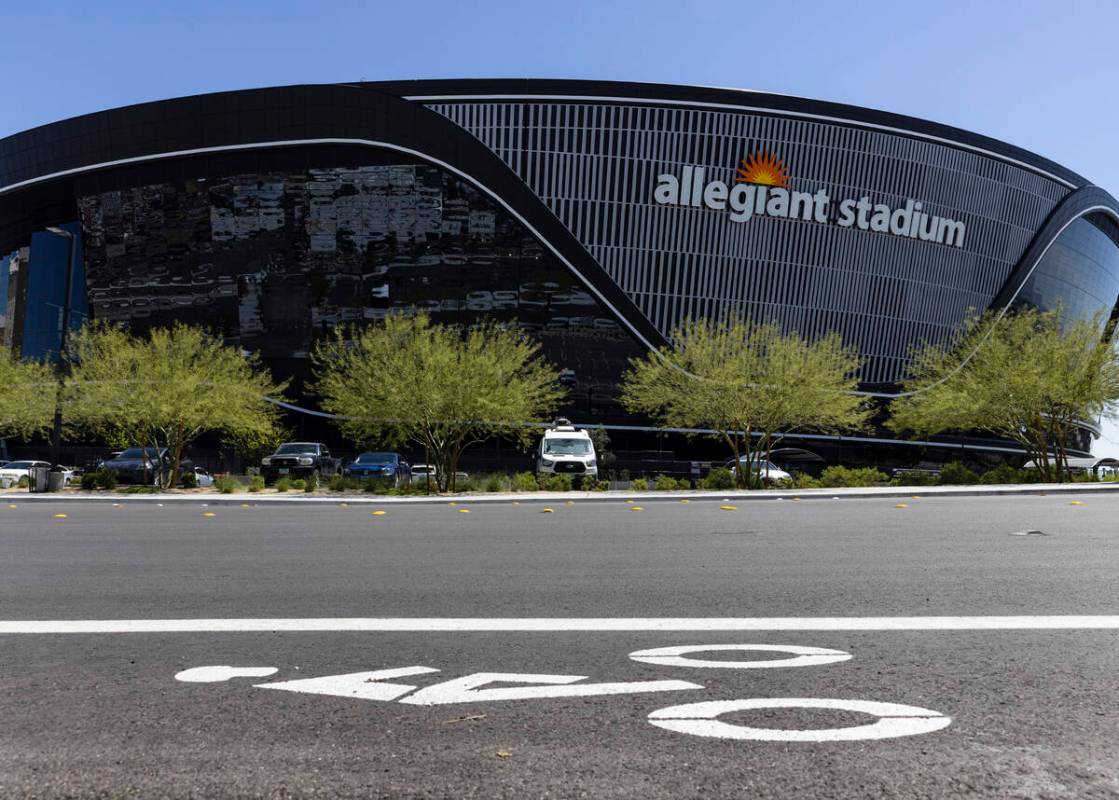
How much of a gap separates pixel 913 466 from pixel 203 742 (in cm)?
5452

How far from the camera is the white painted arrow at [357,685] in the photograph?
3861 mm

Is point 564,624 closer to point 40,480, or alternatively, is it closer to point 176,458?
point 40,480

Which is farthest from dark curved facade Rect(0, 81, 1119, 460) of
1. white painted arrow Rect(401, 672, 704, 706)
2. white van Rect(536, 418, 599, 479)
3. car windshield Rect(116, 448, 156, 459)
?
white painted arrow Rect(401, 672, 704, 706)

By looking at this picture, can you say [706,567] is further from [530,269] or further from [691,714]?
[530,269]

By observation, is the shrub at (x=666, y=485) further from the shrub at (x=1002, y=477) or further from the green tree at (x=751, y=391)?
the shrub at (x=1002, y=477)

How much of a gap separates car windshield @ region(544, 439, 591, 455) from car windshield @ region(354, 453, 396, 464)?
19.6ft

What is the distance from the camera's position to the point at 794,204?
52.0 meters

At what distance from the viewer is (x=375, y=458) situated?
3088 cm

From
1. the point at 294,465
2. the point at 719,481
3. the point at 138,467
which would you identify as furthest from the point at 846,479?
the point at 138,467

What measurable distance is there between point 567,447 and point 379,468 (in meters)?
6.71

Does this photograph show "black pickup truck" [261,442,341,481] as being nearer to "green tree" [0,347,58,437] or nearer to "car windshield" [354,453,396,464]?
"car windshield" [354,453,396,464]

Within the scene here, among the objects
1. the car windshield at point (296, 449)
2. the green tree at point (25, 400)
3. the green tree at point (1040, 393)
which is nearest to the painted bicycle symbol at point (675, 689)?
the car windshield at point (296, 449)

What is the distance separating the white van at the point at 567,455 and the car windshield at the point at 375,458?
19.0 feet

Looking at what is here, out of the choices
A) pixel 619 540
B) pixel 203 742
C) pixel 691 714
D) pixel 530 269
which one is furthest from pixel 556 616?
pixel 530 269
